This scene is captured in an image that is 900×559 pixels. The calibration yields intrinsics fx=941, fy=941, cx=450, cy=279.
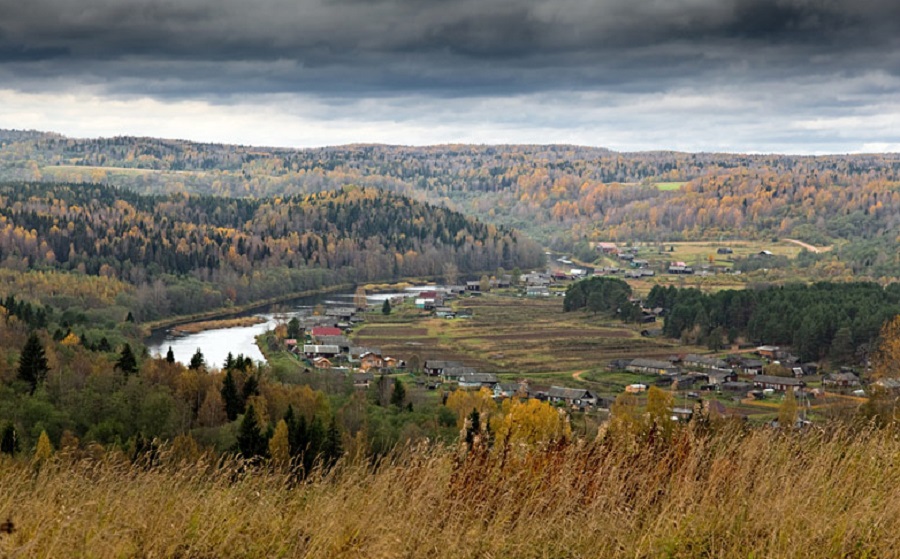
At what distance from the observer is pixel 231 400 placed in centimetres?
3092

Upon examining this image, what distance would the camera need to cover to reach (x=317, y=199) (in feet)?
465

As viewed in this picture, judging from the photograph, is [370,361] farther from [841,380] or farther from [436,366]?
[841,380]

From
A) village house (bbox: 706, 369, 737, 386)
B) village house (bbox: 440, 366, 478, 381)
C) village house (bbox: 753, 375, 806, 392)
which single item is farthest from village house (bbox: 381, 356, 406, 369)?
village house (bbox: 753, 375, 806, 392)

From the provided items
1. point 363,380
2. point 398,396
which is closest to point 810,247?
point 363,380

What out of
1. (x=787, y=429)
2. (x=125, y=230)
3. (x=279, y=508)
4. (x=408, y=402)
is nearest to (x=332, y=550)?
(x=279, y=508)

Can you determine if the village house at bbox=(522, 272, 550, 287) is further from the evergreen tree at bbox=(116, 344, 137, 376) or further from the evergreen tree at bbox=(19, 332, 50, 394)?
the evergreen tree at bbox=(19, 332, 50, 394)

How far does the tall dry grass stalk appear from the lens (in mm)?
5176

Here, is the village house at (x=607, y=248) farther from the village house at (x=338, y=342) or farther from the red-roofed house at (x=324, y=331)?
the village house at (x=338, y=342)

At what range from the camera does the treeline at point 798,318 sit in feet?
179

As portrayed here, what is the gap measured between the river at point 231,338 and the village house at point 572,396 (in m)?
17.0

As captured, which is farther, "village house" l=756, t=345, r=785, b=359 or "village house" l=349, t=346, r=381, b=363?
"village house" l=756, t=345, r=785, b=359

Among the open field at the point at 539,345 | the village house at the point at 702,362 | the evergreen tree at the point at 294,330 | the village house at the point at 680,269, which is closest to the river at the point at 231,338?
the evergreen tree at the point at 294,330

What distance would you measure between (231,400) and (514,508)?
1033 inches

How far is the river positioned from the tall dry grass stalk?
37.2m
